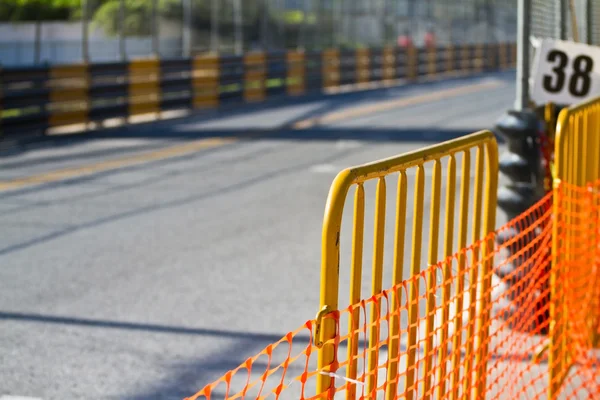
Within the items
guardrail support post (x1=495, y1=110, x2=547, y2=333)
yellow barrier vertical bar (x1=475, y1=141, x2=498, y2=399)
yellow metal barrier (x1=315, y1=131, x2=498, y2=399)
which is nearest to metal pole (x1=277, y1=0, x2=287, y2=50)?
guardrail support post (x1=495, y1=110, x2=547, y2=333)

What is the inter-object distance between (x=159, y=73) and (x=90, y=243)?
1415 cm

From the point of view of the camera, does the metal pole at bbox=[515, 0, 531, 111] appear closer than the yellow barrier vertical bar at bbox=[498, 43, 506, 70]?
Yes

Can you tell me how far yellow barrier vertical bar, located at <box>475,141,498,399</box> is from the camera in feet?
15.5

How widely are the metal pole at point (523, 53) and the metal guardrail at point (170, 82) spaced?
12853mm

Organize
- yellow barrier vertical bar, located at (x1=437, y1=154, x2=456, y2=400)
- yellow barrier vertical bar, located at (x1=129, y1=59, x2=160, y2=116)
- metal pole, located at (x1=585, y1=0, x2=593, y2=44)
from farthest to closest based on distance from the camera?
yellow barrier vertical bar, located at (x1=129, y1=59, x2=160, y2=116), metal pole, located at (x1=585, y1=0, x2=593, y2=44), yellow barrier vertical bar, located at (x1=437, y1=154, x2=456, y2=400)

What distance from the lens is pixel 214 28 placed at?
2775 centimetres

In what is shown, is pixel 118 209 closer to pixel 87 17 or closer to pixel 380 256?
pixel 380 256

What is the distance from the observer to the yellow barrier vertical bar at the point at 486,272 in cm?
471

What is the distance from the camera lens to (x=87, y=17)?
22.3 meters

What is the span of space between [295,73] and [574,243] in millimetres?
25374

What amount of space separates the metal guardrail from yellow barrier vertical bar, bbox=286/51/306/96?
0.03 meters

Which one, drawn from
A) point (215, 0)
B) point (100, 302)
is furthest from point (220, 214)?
point (215, 0)

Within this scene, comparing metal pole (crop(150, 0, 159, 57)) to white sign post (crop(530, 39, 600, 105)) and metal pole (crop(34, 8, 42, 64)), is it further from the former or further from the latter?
white sign post (crop(530, 39, 600, 105))

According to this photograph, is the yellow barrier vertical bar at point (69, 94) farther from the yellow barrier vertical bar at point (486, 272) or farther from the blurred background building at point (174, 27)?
the yellow barrier vertical bar at point (486, 272)
